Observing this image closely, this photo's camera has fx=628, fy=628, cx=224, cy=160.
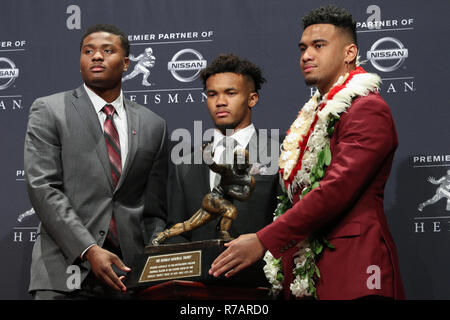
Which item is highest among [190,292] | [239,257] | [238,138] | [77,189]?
[238,138]

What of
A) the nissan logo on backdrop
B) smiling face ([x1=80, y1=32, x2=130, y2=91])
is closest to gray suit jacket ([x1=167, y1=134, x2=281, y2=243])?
smiling face ([x1=80, y1=32, x2=130, y2=91])

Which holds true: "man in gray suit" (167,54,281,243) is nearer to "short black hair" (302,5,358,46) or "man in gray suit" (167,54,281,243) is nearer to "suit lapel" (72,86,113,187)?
"suit lapel" (72,86,113,187)

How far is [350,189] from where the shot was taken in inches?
93.7

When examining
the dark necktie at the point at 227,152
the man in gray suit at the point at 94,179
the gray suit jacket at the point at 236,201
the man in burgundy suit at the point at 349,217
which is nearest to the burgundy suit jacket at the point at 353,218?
the man in burgundy suit at the point at 349,217

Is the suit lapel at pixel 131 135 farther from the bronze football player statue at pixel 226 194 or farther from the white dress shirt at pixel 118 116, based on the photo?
the bronze football player statue at pixel 226 194

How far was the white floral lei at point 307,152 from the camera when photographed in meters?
2.54

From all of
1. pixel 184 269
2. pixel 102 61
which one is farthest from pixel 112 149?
pixel 184 269

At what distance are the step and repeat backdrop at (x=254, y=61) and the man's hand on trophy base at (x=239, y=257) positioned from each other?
1361 millimetres

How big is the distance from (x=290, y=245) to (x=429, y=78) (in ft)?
5.44

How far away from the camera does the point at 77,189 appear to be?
9.86 ft

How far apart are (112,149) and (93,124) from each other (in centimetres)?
15

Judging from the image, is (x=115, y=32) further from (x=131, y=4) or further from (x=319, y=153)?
(x=319, y=153)

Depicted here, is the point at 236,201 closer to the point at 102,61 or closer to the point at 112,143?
the point at 112,143

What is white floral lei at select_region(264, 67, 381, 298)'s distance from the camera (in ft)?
8.35
